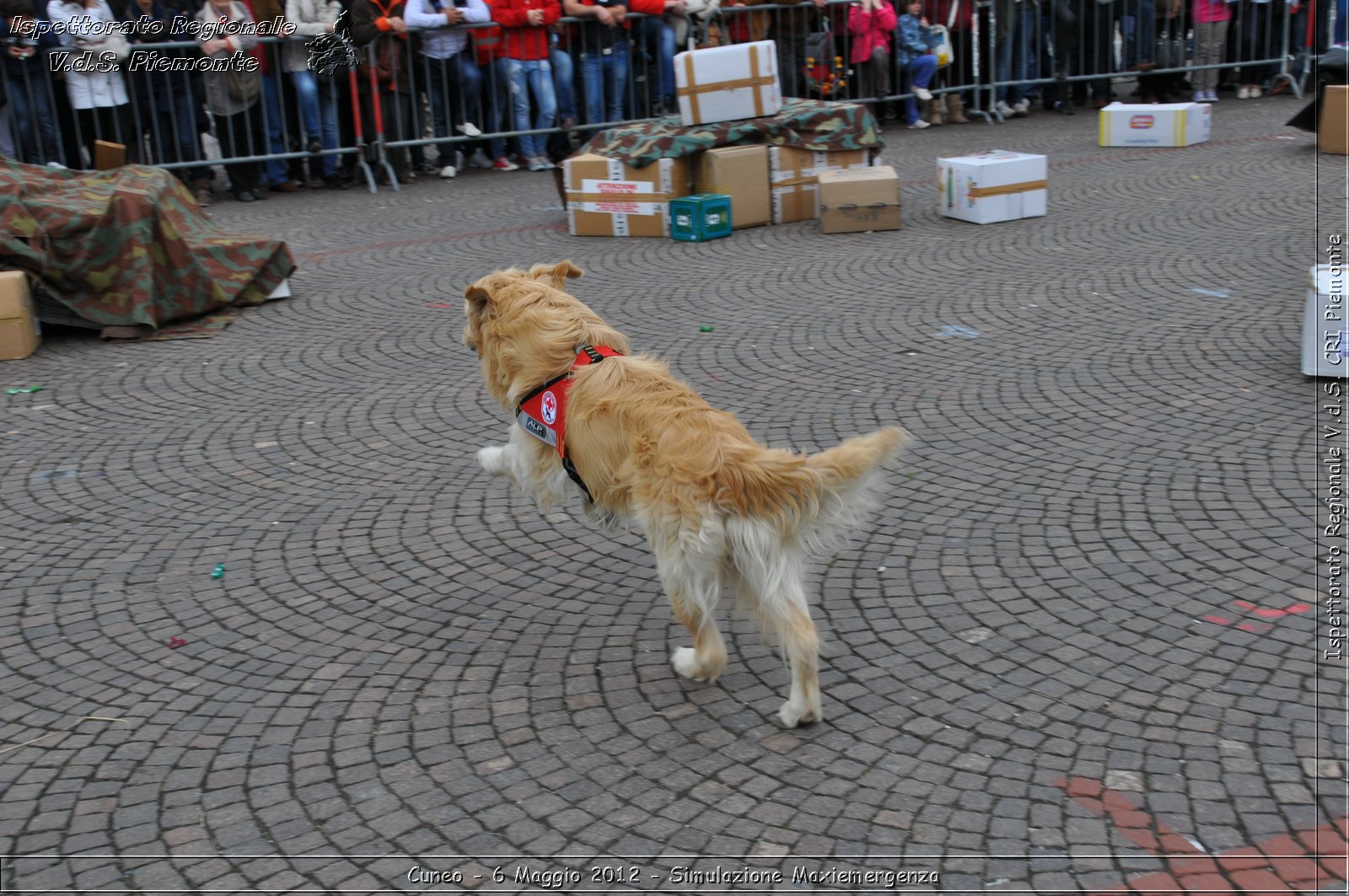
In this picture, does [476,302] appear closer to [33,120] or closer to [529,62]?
[33,120]

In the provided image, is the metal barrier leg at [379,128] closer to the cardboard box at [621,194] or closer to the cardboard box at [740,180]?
the cardboard box at [621,194]

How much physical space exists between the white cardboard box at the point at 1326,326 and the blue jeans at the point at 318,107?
1167 centimetres

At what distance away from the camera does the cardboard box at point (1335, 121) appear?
12.8 m

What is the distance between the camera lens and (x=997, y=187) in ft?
37.0

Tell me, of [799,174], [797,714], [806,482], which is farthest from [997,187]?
[797,714]

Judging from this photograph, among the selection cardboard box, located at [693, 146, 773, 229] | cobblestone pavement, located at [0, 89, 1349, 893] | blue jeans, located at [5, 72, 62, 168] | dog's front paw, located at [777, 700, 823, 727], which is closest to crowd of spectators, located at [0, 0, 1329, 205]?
blue jeans, located at [5, 72, 62, 168]

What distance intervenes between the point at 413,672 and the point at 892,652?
6.23 ft

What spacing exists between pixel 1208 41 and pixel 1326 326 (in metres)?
13.2

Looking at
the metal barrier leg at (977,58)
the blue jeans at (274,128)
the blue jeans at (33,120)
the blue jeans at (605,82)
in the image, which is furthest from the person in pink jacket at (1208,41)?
the blue jeans at (33,120)

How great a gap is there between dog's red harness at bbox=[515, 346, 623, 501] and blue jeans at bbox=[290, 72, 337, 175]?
1121cm

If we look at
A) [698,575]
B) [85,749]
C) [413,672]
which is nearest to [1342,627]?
[698,575]

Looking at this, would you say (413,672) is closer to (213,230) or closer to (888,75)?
(213,230)

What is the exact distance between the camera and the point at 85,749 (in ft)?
13.7

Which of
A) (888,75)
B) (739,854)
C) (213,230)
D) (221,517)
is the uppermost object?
(888,75)
